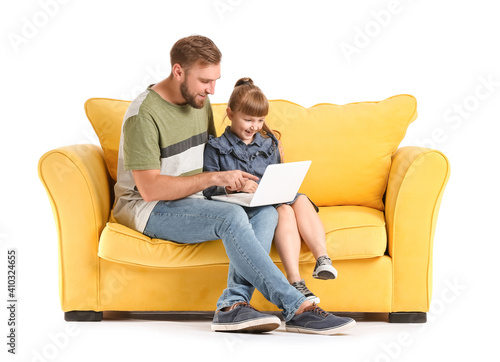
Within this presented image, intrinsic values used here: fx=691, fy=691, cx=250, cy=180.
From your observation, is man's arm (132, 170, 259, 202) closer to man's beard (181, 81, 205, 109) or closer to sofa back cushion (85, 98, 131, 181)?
man's beard (181, 81, 205, 109)

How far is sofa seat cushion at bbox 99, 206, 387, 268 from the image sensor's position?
112 inches

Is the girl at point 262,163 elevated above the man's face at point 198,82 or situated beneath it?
situated beneath

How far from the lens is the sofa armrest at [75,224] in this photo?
292cm

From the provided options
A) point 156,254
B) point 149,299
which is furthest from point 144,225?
point 149,299

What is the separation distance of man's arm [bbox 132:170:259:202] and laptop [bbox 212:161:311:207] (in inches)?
4.0

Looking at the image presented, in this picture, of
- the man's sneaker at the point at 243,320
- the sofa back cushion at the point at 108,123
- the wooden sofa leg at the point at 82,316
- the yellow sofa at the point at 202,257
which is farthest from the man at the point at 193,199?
the wooden sofa leg at the point at 82,316

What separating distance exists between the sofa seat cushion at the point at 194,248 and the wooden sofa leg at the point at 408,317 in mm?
287

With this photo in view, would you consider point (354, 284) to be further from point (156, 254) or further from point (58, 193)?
point (58, 193)

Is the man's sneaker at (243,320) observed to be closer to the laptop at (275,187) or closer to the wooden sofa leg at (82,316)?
the laptop at (275,187)

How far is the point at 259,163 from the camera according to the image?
3.10m

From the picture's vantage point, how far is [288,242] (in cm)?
280

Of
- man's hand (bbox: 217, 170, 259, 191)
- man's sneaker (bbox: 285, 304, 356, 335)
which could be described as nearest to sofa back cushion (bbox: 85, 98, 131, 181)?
man's hand (bbox: 217, 170, 259, 191)

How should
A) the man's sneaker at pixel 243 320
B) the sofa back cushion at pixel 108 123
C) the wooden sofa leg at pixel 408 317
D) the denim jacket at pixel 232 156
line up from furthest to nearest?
the sofa back cushion at pixel 108 123 → the denim jacket at pixel 232 156 → the wooden sofa leg at pixel 408 317 → the man's sneaker at pixel 243 320

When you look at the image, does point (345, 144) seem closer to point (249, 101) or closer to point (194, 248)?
point (249, 101)
